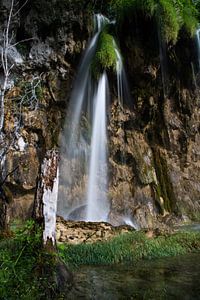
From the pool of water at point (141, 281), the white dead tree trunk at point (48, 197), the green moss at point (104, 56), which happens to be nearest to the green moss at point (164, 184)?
the green moss at point (104, 56)

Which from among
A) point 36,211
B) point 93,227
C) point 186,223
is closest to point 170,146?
point 186,223

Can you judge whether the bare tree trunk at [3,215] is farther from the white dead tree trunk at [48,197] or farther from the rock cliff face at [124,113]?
the rock cliff face at [124,113]

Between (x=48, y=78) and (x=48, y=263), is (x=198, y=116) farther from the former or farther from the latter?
(x=48, y=263)

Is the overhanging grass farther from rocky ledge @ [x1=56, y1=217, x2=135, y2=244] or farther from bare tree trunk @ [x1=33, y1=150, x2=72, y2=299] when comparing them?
bare tree trunk @ [x1=33, y1=150, x2=72, y2=299]

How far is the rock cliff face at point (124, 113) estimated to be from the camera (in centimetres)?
1477

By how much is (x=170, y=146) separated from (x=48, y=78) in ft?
19.9

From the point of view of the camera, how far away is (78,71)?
51.9 feet

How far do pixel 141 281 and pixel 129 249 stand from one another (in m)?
2.13

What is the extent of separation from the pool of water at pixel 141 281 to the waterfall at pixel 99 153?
677 centimetres

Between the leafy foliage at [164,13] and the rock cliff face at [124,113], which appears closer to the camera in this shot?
the rock cliff face at [124,113]

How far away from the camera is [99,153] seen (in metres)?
15.6

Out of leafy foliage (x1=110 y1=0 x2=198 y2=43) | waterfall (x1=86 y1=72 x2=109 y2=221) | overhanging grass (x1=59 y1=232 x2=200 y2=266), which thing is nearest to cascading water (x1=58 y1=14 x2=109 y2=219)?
waterfall (x1=86 y1=72 x2=109 y2=221)

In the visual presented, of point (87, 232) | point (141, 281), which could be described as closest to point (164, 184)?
point (87, 232)

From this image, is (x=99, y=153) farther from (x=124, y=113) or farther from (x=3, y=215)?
(x=3, y=215)
